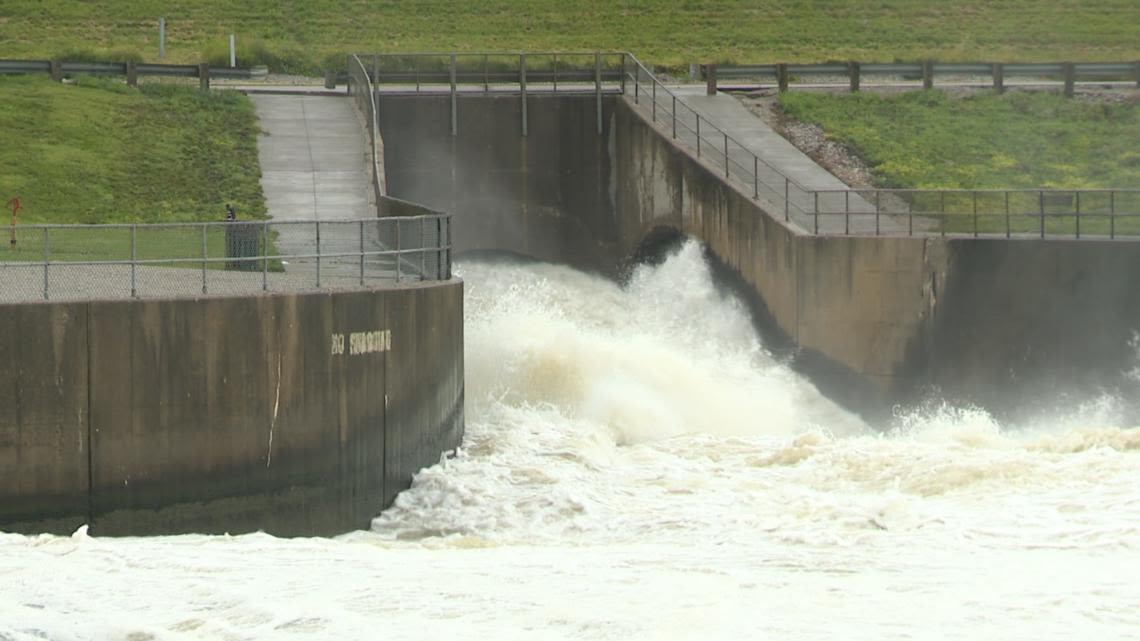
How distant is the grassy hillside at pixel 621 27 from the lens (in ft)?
193

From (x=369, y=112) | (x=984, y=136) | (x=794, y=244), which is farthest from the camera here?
(x=984, y=136)

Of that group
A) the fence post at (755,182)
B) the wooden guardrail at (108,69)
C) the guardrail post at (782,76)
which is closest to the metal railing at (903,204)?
the fence post at (755,182)

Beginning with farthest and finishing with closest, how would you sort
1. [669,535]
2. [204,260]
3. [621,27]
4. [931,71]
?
1. [621,27]
2. [931,71]
3. [204,260]
4. [669,535]

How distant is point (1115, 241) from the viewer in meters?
31.5

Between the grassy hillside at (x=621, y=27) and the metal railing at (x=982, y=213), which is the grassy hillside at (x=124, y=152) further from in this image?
the grassy hillside at (x=621, y=27)

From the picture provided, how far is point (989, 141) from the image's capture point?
140 feet

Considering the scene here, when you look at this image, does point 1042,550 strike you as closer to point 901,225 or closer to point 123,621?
point 123,621

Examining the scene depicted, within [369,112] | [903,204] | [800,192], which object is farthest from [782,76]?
[369,112]

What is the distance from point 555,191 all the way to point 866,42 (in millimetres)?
22732

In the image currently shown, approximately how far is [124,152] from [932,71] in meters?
20.1

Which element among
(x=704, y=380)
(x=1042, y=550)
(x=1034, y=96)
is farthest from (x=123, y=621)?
(x=1034, y=96)

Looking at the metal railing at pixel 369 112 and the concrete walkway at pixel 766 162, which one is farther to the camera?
the metal railing at pixel 369 112

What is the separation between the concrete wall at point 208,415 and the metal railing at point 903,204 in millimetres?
11417

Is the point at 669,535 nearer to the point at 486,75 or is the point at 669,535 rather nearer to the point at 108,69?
the point at 486,75
